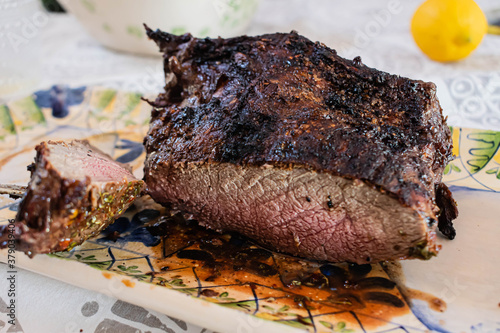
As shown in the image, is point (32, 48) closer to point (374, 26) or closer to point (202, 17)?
point (202, 17)

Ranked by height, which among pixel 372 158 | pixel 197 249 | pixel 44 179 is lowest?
pixel 197 249

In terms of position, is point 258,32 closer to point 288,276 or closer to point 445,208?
point 445,208

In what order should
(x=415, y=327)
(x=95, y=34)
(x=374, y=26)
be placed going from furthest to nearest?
1. (x=374, y=26)
2. (x=95, y=34)
3. (x=415, y=327)

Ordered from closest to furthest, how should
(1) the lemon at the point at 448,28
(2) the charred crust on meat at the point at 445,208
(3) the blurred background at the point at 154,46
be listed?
(2) the charred crust on meat at the point at 445,208 < (1) the lemon at the point at 448,28 < (3) the blurred background at the point at 154,46

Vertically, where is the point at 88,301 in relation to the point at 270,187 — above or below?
below

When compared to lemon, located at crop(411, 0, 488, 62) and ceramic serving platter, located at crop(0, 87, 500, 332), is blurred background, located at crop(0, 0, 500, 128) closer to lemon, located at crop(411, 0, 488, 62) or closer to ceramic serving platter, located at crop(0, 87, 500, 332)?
lemon, located at crop(411, 0, 488, 62)

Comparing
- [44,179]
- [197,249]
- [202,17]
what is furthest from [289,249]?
[202,17]

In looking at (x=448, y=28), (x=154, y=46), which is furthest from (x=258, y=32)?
(x=448, y=28)

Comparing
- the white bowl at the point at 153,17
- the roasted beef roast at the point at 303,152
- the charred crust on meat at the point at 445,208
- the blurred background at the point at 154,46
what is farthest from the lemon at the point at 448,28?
the charred crust on meat at the point at 445,208

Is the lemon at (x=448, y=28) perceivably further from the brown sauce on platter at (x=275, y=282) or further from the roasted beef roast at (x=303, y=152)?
the brown sauce on platter at (x=275, y=282)
